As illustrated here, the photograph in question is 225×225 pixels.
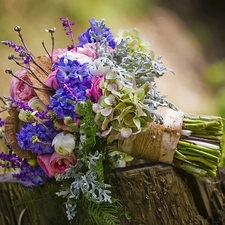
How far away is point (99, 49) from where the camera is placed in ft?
3.77

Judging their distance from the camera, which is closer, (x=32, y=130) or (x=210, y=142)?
(x=32, y=130)

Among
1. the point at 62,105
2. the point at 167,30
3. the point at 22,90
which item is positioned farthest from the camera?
the point at 167,30

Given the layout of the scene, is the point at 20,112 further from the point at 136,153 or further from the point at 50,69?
the point at 136,153

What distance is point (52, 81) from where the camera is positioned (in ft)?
3.68

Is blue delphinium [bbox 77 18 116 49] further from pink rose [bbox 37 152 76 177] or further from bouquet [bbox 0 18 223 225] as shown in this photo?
pink rose [bbox 37 152 76 177]

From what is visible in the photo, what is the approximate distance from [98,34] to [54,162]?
1.04 feet

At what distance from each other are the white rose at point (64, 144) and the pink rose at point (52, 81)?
0.12m

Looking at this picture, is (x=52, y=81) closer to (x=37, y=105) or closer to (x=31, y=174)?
(x=37, y=105)

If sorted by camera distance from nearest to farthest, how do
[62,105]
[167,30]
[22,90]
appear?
[62,105]
[22,90]
[167,30]

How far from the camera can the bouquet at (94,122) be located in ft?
3.50

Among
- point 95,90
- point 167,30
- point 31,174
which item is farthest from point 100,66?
point 167,30

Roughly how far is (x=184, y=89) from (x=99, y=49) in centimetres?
232

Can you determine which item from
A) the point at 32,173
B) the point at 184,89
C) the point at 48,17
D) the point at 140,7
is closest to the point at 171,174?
the point at 32,173

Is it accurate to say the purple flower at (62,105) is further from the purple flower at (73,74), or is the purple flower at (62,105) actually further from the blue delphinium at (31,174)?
the blue delphinium at (31,174)
